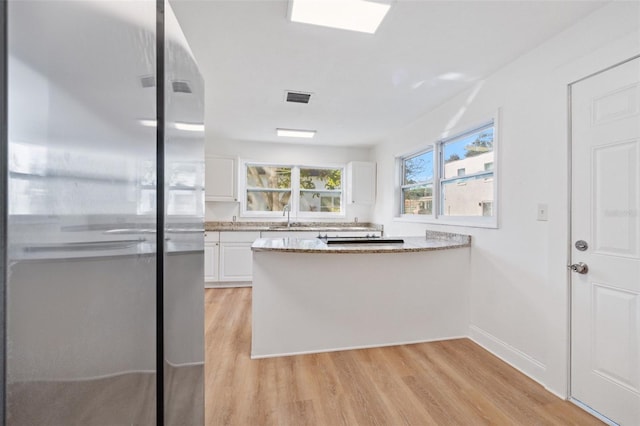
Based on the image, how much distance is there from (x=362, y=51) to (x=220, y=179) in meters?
3.21

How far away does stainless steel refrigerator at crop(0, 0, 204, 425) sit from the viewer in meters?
0.29

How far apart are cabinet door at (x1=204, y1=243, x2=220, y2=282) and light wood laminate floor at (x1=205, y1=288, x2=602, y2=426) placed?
70.8 inches

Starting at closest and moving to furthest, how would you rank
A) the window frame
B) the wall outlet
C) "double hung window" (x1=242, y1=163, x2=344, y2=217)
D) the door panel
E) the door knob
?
the door panel < the door knob < the wall outlet < the window frame < "double hung window" (x1=242, y1=163, x2=344, y2=217)

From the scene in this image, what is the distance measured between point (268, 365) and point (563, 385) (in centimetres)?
198

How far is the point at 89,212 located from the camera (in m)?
0.40

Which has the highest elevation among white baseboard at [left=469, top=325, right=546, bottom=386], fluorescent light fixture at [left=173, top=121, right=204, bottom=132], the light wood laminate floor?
fluorescent light fixture at [left=173, top=121, right=204, bottom=132]

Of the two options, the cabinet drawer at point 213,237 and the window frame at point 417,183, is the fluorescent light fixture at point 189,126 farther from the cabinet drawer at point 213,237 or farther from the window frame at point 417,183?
the cabinet drawer at point 213,237

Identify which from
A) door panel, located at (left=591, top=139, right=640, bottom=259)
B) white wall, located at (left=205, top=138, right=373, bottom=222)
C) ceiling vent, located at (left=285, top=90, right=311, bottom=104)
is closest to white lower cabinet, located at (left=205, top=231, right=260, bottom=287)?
white wall, located at (left=205, top=138, right=373, bottom=222)

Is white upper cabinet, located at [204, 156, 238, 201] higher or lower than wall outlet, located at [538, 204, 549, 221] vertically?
higher

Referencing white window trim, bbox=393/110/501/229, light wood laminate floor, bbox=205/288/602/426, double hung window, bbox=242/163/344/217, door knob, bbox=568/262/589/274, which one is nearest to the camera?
light wood laminate floor, bbox=205/288/602/426

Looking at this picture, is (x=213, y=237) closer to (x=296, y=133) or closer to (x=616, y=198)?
(x=296, y=133)

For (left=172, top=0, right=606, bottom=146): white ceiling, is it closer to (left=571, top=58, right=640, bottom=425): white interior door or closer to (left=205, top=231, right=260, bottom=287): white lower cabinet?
(left=571, top=58, right=640, bottom=425): white interior door

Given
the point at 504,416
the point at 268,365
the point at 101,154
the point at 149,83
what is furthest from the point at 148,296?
the point at 504,416

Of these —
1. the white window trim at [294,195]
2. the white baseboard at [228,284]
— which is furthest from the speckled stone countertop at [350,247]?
the white window trim at [294,195]
